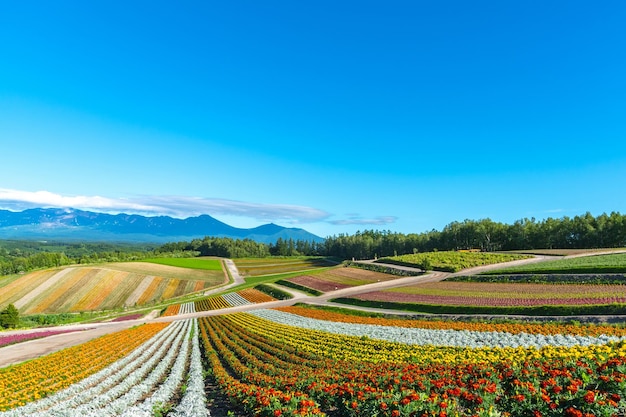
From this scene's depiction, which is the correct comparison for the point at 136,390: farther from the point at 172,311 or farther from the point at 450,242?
the point at 450,242

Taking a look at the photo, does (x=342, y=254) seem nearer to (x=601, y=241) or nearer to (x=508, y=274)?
(x=601, y=241)

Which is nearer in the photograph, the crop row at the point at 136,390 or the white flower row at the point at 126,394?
the crop row at the point at 136,390

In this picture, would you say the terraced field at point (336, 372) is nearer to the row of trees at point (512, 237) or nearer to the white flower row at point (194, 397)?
the white flower row at point (194, 397)

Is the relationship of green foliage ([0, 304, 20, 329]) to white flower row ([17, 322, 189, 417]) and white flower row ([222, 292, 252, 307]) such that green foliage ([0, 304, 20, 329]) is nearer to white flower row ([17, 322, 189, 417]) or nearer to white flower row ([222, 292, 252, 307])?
white flower row ([222, 292, 252, 307])

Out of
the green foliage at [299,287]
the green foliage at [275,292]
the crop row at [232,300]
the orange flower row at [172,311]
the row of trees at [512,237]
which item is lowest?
the orange flower row at [172,311]

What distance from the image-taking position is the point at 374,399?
9.50 m

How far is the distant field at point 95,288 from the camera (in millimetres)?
66188

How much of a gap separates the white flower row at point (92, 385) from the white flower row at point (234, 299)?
3305 centimetres

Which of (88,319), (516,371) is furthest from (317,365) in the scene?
(88,319)

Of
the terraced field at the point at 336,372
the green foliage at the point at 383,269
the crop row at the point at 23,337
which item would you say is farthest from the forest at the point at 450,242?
the crop row at the point at 23,337

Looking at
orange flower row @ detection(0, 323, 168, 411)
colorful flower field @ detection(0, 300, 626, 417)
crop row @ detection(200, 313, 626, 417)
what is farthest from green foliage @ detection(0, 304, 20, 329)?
crop row @ detection(200, 313, 626, 417)

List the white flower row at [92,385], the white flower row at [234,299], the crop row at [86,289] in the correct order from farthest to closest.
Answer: the crop row at [86,289] < the white flower row at [234,299] < the white flower row at [92,385]

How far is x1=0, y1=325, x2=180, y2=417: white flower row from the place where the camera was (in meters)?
15.1

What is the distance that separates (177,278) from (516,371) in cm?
9238
